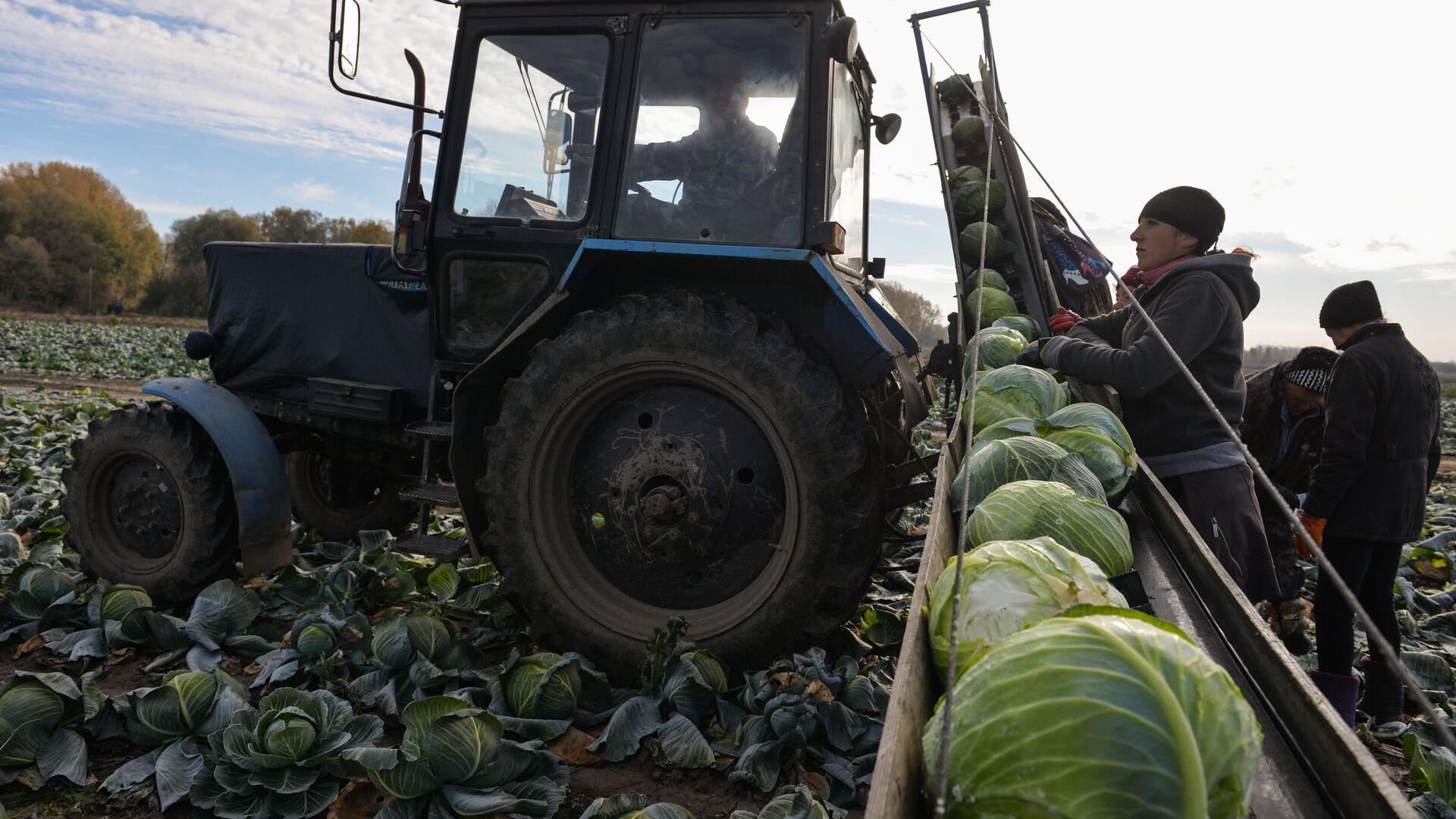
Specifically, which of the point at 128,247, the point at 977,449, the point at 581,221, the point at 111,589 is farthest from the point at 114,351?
the point at 128,247

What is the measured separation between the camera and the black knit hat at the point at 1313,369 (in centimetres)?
437

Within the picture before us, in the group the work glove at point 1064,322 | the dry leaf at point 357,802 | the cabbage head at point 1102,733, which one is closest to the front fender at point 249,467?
the dry leaf at point 357,802

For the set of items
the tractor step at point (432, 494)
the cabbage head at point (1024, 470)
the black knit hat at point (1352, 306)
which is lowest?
the tractor step at point (432, 494)

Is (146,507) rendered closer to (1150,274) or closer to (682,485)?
(682,485)

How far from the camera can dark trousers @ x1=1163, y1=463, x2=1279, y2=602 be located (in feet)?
10.0

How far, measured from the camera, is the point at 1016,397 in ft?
11.2

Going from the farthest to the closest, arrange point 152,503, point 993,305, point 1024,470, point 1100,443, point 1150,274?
point 993,305 < point 152,503 < point 1150,274 < point 1100,443 < point 1024,470

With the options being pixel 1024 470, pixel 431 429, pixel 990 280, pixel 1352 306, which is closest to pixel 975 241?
pixel 990 280

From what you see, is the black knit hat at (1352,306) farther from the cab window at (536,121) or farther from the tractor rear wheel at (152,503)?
the tractor rear wheel at (152,503)

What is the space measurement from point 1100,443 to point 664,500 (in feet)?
5.17

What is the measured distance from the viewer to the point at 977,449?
2.72 metres

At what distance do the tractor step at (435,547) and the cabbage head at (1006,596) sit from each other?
2560 mm

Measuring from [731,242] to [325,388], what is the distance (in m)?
2.38

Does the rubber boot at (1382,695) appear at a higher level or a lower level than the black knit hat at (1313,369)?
lower
